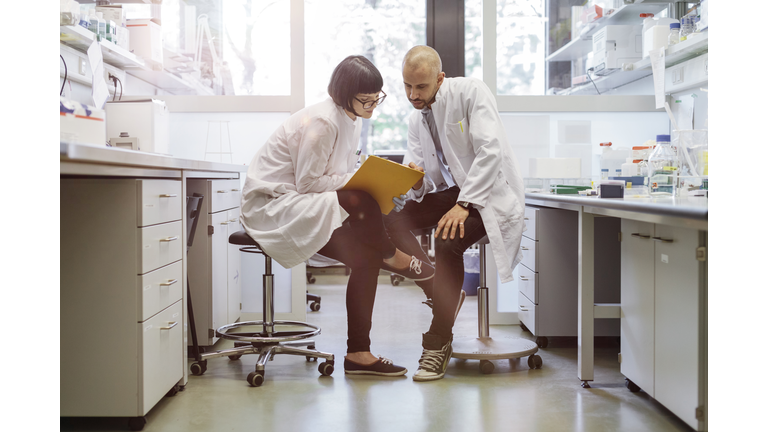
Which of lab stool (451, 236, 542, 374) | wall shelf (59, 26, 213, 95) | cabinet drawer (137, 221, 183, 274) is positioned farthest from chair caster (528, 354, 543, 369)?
wall shelf (59, 26, 213, 95)

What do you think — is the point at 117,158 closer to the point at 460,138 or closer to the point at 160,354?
the point at 160,354

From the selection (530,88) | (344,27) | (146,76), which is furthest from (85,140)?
(344,27)

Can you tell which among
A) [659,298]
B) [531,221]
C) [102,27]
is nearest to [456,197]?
[531,221]

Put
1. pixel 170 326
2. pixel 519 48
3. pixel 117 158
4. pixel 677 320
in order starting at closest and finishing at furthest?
pixel 117 158
pixel 677 320
pixel 170 326
pixel 519 48

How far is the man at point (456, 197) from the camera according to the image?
2051mm

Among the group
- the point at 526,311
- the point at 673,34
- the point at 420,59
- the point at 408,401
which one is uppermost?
the point at 673,34

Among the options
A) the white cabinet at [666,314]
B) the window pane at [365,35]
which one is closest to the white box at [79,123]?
the white cabinet at [666,314]

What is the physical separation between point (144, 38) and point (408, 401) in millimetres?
2337

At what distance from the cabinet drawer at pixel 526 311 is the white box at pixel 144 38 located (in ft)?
7.52

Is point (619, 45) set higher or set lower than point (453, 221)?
higher

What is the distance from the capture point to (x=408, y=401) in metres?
1.83

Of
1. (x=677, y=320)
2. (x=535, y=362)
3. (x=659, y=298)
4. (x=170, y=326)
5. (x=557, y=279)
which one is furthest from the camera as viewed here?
(x=557, y=279)
